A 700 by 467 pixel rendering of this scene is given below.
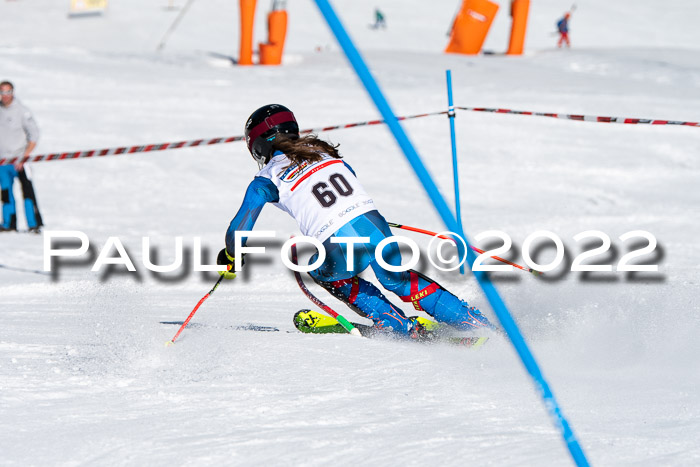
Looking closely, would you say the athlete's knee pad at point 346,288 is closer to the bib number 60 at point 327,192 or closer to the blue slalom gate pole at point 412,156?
the bib number 60 at point 327,192

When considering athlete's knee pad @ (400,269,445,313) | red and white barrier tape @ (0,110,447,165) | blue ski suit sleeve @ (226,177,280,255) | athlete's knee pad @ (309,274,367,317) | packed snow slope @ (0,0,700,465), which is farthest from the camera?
red and white barrier tape @ (0,110,447,165)

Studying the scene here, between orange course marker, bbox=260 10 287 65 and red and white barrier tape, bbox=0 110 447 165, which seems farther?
orange course marker, bbox=260 10 287 65

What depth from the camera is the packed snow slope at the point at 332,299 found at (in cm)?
308

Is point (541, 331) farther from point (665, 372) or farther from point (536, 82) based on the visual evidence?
point (536, 82)

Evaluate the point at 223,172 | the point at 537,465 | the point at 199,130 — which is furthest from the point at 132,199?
the point at 537,465

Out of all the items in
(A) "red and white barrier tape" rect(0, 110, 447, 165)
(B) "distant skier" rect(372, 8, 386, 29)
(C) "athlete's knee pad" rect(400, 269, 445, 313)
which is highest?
(C) "athlete's knee pad" rect(400, 269, 445, 313)

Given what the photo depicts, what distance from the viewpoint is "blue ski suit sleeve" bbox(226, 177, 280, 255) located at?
14.8 feet

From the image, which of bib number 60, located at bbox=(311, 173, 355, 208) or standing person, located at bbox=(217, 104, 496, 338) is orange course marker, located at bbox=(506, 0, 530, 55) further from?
bib number 60, located at bbox=(311, 173, 355, 208)

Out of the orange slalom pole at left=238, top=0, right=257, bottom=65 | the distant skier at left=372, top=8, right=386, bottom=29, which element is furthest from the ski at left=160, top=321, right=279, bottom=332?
the distant skier at left=372, top=8, right=386, bottom=29

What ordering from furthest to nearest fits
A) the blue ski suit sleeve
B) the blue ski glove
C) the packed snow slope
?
the blue ski glove, the blue ski suit sleeve, the packed snow slope

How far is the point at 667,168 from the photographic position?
12.6m

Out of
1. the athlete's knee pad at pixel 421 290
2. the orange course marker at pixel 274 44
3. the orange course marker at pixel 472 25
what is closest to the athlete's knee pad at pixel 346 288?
the athlete's knee pad at pixel 421 290

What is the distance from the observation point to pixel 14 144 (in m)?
9.85

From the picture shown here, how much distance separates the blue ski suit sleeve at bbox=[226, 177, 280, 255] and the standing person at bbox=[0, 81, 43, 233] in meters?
6.13
